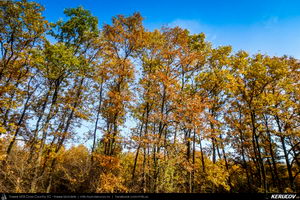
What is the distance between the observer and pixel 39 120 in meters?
14.6

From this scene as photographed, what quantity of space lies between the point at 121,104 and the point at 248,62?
12780 millimetres

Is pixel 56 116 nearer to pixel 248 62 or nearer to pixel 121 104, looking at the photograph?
pixel 121 104

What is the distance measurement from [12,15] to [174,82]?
1330 centimetres

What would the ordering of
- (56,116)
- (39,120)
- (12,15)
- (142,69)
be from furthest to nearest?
(142,69) < (56,116) < (39,120) < (12,15)

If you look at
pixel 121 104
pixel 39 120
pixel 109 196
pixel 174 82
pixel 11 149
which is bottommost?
pixel 109 196

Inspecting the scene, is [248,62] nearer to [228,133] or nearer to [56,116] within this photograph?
[228,133]

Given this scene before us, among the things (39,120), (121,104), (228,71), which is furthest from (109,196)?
(228,71)

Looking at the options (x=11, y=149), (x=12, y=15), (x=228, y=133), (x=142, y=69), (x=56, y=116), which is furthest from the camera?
(x=228, y=133)

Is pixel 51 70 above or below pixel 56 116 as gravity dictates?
above

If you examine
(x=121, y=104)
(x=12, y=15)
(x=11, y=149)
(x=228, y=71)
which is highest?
(x=12, y=15)

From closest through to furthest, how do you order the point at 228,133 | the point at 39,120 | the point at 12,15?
the point at 12,15 → the point at 39,120 → the point at 228,133

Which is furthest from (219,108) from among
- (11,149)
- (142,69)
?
(11,149)

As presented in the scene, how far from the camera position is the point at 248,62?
16.0 meters

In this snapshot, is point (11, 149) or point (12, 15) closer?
point (11, 149)
